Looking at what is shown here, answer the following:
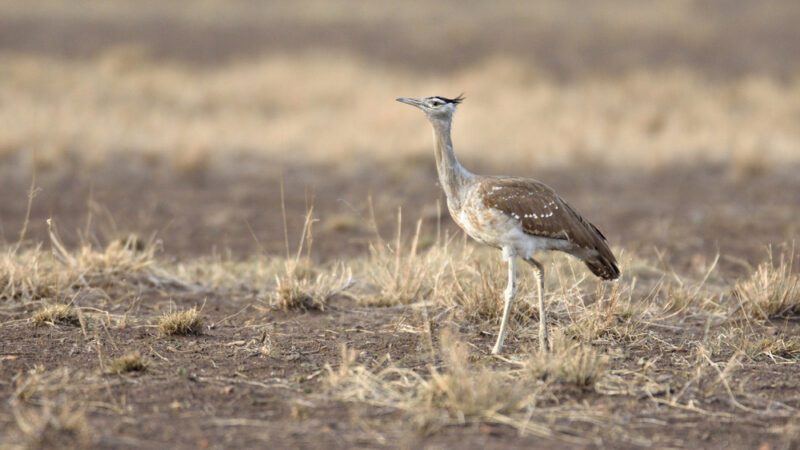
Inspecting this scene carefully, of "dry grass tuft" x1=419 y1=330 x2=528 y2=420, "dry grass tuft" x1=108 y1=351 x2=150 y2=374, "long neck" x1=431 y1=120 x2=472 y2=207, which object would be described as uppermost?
"long neck" x1=431 y1=120 x2=472 y2=207

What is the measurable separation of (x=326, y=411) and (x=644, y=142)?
1081 centimetres

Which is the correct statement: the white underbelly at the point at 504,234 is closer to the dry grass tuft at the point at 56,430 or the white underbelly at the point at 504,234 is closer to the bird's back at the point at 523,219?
the bird's back at the point at 523,219

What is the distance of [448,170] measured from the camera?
19.3 ft

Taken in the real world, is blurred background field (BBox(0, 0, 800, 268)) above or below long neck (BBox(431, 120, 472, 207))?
below

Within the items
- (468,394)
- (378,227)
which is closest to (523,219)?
(468,394)

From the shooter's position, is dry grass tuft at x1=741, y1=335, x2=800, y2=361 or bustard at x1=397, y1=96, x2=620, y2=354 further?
dry grass tuft at x1=741, y1=335, x2=800, y2=361

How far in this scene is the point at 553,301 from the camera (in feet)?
22.0

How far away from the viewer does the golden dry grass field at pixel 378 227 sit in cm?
488

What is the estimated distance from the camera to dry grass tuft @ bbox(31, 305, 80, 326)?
20.4ft

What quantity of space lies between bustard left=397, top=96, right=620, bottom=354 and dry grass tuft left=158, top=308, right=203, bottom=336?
158 cm

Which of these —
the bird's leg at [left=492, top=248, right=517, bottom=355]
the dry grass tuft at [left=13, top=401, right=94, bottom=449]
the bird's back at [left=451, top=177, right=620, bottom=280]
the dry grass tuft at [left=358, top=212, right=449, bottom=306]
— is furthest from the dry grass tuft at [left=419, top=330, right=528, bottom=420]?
the dry grass tuft at [left=358, top=212, right=449, bottom=306]

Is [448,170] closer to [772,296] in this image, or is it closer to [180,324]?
[180,324]

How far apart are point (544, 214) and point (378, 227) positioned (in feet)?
16.3

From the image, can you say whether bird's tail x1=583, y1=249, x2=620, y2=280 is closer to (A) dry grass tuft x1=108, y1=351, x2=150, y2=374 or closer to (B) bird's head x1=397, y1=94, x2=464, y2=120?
(B) bird's head x1=397, y1=94, x2=464, y2=120
